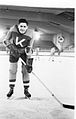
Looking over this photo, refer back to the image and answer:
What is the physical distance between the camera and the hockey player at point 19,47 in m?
1.72

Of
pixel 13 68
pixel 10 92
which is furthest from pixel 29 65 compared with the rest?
pixel 10 92

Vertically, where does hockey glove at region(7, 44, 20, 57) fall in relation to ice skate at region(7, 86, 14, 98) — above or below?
above

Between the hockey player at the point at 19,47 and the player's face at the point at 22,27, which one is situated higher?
the player's face at the point at 22,27

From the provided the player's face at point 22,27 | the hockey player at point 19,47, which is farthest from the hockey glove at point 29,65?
the player's face at point 22,27

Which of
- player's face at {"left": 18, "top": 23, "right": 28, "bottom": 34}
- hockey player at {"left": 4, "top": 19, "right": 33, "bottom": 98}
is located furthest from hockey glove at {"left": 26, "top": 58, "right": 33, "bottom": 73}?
player's face at {"left": 18, "top": 23, "right": 28, "bottom": 34}

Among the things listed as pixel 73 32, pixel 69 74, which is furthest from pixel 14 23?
pixel 69 74

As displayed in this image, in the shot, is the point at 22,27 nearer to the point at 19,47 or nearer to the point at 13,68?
the point at 19,47

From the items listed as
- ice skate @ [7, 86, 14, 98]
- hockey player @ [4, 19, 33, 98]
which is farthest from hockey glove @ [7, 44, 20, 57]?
ice skate @ [7, 86, 14, 98]

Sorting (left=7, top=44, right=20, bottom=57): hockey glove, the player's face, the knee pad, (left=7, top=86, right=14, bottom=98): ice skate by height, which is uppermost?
the player's face

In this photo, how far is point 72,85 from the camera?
180 centimetres

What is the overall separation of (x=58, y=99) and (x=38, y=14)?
68cm

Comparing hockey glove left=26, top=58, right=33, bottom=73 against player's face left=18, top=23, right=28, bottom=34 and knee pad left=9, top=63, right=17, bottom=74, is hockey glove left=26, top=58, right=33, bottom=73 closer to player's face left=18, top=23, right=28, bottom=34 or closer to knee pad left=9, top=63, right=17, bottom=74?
knee pad left=9, top=63, right=17, bottom=74

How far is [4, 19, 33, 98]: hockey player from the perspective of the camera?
1720 mm

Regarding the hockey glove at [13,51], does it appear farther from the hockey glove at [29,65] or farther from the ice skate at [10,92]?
the ice skate at [10,92]
